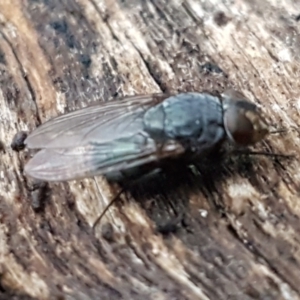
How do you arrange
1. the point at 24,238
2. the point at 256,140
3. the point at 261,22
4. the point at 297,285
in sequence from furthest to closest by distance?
1. the point at 261,22
2. the point at 256,140
3. the point at 24,238
4. the point at 297,285

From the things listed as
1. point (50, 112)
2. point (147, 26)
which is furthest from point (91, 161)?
point (147, 26)

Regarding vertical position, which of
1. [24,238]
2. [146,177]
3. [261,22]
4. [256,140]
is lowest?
[24,238]

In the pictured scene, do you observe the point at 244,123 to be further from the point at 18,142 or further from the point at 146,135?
the point at 18,142

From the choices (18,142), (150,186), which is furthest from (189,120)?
(18,142)

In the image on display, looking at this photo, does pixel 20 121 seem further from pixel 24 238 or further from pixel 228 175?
pixel 228 175

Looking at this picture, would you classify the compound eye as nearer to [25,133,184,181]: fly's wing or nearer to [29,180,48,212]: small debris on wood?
[25,133,184,181]: fly's wing

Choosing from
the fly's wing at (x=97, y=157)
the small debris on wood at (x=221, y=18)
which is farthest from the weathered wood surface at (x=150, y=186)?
the fly's wing at (x=97, y=157)

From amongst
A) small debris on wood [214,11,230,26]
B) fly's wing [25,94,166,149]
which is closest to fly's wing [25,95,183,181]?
fly's wing [25,94,166,149]
